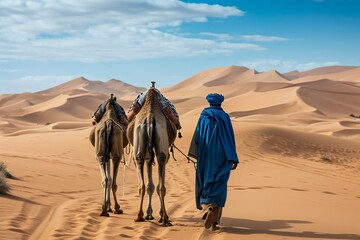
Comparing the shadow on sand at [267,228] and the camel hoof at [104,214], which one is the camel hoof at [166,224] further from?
the camel hoof at [104,214]

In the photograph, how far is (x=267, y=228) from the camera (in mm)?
8516

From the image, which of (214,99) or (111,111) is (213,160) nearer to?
(214,99)

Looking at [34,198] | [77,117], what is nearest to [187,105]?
[77,117]

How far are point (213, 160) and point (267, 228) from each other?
1516 millimetres

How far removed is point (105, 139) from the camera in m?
9.52

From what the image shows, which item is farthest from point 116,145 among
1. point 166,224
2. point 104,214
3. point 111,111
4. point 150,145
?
point 166,224

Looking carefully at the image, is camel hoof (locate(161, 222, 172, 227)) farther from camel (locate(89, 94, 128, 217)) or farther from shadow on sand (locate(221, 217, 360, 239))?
camel (locate(89, 94, 128, 217))

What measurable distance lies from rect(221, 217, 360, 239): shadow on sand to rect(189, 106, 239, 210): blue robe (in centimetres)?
62

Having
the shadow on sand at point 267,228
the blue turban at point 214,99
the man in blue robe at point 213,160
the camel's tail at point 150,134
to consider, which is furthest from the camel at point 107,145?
the shadow on sand at point 267,228

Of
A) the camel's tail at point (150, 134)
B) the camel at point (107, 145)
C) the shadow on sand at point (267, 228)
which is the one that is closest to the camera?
the shadow on sand at point (267, 228)

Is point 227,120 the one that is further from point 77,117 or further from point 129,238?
point 77,117

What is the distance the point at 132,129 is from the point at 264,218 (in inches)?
115

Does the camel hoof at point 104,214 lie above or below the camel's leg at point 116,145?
below

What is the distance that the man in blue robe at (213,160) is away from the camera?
8070 mm
